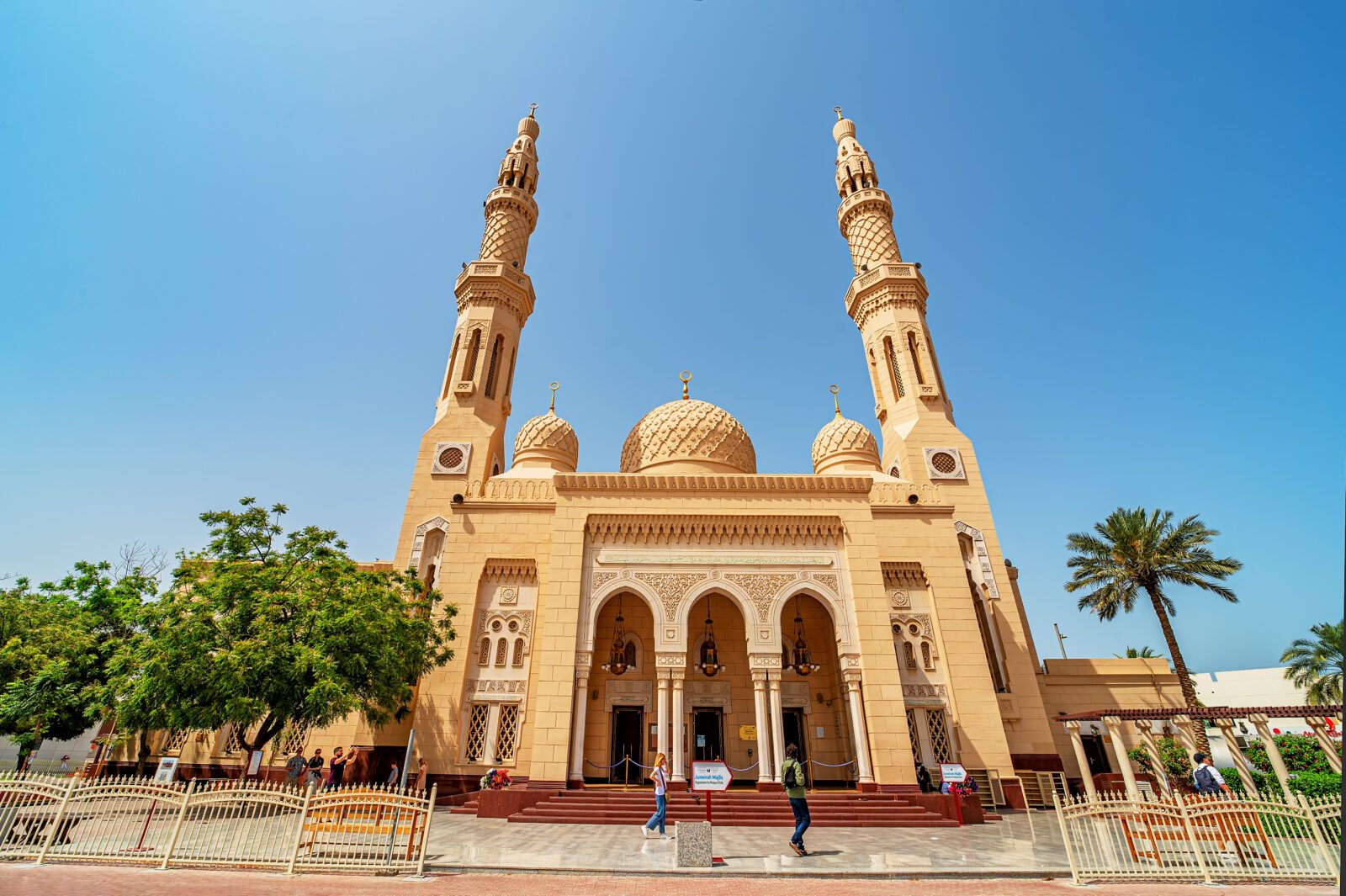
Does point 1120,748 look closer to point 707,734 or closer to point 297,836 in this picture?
point 707,734

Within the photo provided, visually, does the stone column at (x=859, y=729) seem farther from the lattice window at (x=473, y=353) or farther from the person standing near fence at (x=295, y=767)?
the lattice window at (x=473, y=353)

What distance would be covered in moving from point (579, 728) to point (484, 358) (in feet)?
41.8

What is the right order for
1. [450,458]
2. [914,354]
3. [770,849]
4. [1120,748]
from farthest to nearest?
[914,354], [450,458], [1120,748], [770,849]

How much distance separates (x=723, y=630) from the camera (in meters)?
17.7

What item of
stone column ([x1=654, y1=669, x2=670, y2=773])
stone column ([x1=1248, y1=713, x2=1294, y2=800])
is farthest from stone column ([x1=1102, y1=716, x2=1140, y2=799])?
stone column ([x1=654, y1=669, x2=670, y2=773])

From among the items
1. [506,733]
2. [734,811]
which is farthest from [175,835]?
[734,811]

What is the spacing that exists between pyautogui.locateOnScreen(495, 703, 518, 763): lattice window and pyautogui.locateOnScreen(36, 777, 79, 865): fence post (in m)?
8.67

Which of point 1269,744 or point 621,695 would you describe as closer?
point 1269,744

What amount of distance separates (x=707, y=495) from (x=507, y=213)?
15589mm

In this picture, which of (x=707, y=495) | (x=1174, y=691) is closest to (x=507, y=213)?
(x=707, y=495)

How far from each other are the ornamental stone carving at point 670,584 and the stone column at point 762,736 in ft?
8.29

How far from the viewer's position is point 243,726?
1225 centimetres

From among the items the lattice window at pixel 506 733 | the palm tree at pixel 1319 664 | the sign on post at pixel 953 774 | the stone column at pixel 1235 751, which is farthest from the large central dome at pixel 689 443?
the palm tree at pixel 1319 664

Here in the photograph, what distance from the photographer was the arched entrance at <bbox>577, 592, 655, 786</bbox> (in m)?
16.1
